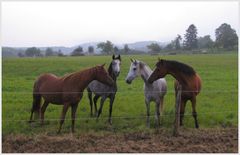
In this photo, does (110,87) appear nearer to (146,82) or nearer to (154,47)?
(146,82)

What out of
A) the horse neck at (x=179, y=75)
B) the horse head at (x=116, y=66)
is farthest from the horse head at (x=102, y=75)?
the horse neck at (x=179, y=75)

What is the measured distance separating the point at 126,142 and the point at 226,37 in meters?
21.7

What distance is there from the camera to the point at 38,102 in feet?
23.5

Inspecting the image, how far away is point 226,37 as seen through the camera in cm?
2527

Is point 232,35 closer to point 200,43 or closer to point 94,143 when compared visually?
point 200,43

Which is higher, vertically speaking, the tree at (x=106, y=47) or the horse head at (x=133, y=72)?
the tree at (x=106, y=47)

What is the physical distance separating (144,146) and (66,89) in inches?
78.1

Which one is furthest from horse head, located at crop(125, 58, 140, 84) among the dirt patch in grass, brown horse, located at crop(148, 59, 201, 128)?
the dirt patch in grass

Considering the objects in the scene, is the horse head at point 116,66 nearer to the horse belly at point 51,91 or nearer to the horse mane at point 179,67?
the horse mane at point 179,67

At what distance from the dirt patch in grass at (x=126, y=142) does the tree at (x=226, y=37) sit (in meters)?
18.9

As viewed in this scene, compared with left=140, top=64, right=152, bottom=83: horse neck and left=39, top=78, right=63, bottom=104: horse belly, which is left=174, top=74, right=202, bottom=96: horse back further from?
left=39, top=78, right=63, bottom=104: horse belly

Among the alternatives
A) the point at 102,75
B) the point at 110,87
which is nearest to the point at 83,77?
the point at 102,75

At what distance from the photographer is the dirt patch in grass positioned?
5398 mm

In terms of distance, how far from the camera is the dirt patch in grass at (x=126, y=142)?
5.40 metres
